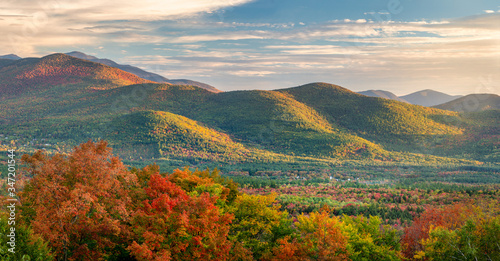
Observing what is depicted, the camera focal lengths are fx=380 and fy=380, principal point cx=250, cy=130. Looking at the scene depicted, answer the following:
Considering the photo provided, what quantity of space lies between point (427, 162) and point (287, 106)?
61842 mm

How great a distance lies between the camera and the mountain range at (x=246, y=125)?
403 feet

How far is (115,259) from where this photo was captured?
29609 millimetres

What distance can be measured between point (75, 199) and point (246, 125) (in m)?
130

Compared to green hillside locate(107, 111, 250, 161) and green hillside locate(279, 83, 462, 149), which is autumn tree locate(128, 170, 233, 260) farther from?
green hillside locate(279, 83, 462, 149)

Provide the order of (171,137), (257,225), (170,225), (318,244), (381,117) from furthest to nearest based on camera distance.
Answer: (381,117) → (171,137) → (257,225) → (318,244) → (170,225)

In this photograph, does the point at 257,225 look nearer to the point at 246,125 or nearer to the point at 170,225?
the point at 170,225

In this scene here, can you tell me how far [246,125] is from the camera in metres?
152

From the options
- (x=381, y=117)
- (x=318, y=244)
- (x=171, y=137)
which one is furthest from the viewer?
(x=381, y=117)

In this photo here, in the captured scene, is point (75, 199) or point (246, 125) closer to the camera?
point (75, 199)

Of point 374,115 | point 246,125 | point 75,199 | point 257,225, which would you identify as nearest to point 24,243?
point 75,199

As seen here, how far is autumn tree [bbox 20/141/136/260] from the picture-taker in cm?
2208

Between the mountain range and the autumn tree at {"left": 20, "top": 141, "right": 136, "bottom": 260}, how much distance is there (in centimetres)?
8821

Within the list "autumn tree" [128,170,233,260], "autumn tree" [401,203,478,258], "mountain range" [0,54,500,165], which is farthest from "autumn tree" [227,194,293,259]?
"mountain range" [0,54,500,165]

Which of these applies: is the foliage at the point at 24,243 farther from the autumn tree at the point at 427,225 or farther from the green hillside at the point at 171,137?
the green hillside at the point at 171,137
